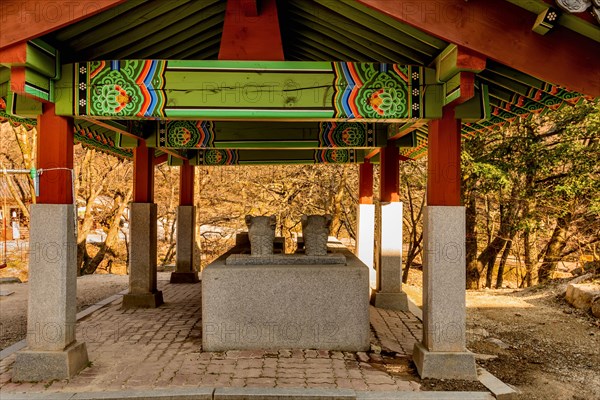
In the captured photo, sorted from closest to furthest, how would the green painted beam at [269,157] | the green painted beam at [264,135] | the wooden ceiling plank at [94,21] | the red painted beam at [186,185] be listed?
1. the wooden ceiling plank at [94,21]
2. the green painted beam at [264,135]
3. the green painted beam at [269,157]
4. the red painted beam at [186,185]

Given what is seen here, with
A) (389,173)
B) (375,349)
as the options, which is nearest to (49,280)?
(375,349)

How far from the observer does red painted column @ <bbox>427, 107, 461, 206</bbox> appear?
5.04 m

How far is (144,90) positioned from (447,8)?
10.4 ft

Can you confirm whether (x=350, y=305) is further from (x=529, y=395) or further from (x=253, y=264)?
(x=529, y=395)

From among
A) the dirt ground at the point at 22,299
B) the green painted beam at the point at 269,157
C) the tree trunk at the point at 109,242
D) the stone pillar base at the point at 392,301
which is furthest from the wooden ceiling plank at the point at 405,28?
the tree trunk at the point at 109,242

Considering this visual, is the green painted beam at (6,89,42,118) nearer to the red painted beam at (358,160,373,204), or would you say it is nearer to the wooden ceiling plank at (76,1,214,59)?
the wooden ceiling plank at (76,1,214,59)

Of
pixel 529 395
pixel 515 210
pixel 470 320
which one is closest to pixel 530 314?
pixel 470 320

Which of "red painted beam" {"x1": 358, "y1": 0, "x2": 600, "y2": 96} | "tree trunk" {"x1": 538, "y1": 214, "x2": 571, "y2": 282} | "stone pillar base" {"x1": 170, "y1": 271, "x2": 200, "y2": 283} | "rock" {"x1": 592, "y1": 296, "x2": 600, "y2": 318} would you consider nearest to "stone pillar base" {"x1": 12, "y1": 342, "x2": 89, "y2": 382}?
"red painted beam" {"x1": 358, "y1": 0, "x2": 600, "y2": 96}

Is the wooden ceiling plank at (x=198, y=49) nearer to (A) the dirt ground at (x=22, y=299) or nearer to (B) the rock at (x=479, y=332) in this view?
(A) the dirt ground at (x=22, y=299)

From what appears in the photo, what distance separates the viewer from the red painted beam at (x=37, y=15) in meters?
4.20

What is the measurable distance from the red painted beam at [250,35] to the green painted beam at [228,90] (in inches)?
5.6

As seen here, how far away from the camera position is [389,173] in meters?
8.47

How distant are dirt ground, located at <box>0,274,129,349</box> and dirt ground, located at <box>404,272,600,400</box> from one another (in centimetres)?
701

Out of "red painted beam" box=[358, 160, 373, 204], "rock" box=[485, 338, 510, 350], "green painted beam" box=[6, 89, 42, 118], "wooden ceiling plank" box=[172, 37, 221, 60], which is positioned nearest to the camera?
"green painted beam" box=[6, 89, 42, 118]
